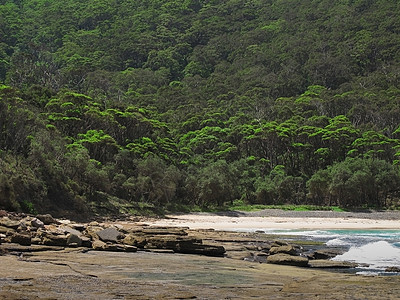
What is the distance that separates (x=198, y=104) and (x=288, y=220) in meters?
63.9

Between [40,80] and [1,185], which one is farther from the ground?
[40,80]

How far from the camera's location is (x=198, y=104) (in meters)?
113

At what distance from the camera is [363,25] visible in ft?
459

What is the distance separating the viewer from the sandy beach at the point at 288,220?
45562 mm

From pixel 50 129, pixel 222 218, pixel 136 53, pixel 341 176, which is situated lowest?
pixel 222 218

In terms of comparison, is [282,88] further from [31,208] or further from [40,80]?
[31,208]

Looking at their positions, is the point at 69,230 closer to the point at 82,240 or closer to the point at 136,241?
the point at 82,240

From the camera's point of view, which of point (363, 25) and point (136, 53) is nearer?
point (363, 25)

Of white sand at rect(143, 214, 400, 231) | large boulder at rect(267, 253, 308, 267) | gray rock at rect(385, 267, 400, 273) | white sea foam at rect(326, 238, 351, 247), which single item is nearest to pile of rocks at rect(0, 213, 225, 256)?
large boulder at rect(267, 253, 308, 267)

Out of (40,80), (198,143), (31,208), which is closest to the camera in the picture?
(31,208)

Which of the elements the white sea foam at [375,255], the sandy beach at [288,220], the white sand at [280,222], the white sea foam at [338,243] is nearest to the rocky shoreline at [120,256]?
the white sea foam at [375,255]

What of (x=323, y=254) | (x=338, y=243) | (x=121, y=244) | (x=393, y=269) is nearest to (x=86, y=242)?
(x=121, y=244)

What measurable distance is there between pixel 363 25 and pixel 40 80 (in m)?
88.5

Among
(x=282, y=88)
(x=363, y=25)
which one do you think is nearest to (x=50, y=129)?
(x=282, y=88)
